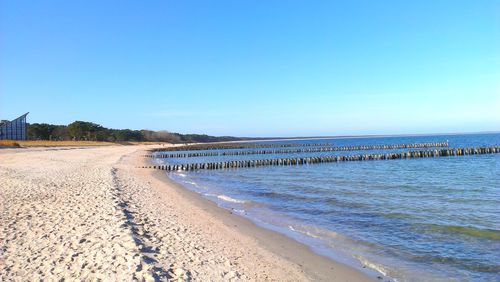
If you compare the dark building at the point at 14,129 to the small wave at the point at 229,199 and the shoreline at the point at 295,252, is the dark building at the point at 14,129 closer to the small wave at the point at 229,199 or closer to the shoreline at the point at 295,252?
the small wave at the point at 229,199

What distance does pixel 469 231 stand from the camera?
32.6 feet

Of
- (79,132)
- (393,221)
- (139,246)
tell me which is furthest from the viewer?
(79,132)

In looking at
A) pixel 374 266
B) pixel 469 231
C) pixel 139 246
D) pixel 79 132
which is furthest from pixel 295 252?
pixel 79 132

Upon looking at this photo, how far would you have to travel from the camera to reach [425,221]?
36.5 feet

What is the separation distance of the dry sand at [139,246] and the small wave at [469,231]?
13.6 feet

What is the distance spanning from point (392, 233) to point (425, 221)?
1882 mm

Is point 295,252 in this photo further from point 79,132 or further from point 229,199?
point 79,132

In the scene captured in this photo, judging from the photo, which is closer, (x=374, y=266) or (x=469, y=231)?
(x=374, y=266)

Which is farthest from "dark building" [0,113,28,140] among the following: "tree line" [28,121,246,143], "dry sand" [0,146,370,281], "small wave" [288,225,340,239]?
"small wave" [288,225,340,239]

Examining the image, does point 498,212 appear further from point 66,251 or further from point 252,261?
point 66,251

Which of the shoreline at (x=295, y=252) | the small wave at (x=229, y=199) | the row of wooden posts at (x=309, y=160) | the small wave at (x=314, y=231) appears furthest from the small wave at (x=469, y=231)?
the row of wooden posts at (x=309, y=160)

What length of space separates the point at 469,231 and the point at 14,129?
85533 millimetres

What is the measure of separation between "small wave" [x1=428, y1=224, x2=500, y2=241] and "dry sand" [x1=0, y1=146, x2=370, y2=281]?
4.15 metres

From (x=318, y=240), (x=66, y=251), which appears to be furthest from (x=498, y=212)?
(x=66, y=251)
